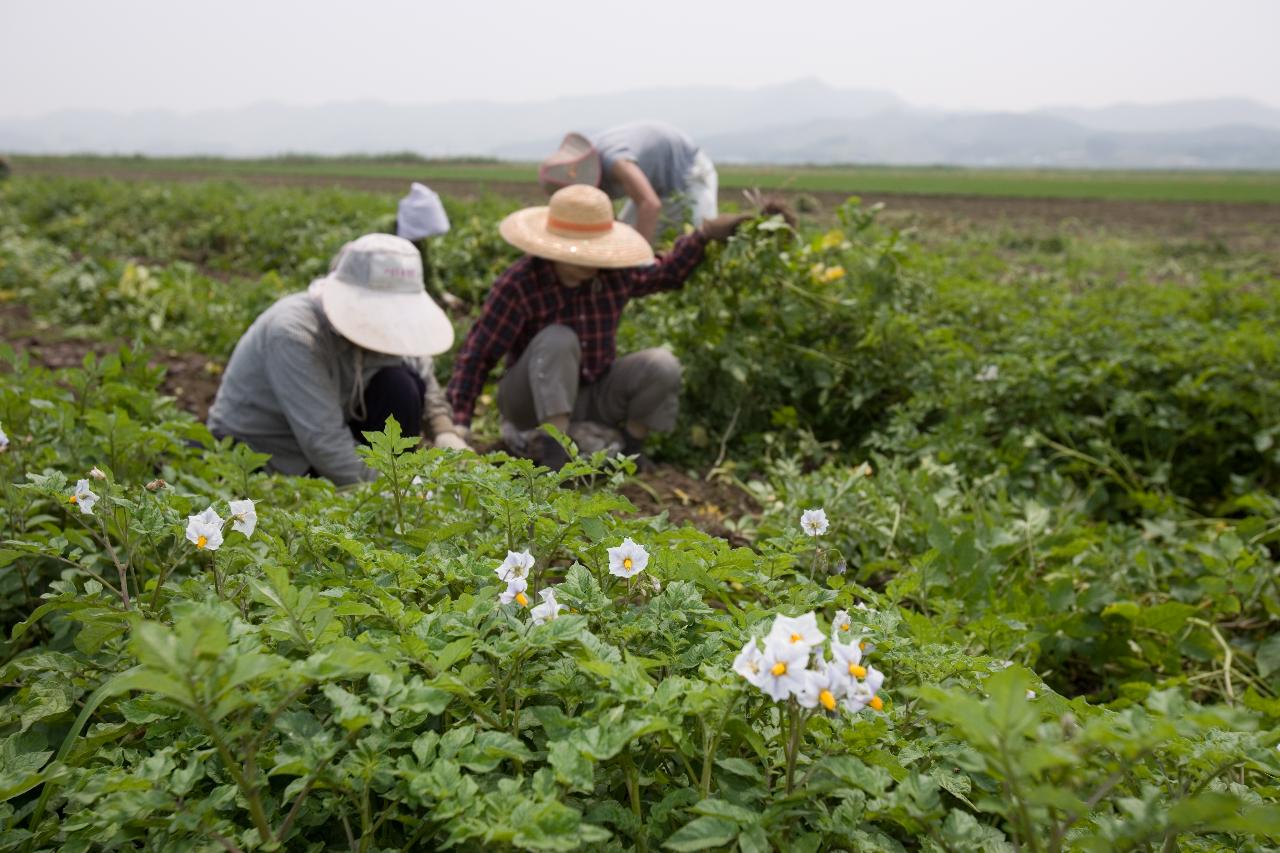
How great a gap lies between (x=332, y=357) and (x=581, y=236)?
1.11 metres

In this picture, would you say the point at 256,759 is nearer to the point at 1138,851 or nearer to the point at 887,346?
the point at 1138,851

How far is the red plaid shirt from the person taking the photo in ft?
12.0

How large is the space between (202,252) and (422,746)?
10377mm

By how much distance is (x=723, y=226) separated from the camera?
384 cm

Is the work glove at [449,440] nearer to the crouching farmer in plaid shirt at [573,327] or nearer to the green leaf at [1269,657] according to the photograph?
the crouching farmer in plaid shirt at [573,327]

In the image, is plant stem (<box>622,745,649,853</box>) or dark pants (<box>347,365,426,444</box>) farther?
dark pants (<box>347,365,426,444</box>)

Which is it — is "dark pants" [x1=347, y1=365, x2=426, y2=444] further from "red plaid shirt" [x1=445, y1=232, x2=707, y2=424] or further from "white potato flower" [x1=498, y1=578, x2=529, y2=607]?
"white potato flower" [x1=498, y1=578, x2=529, y2=607]

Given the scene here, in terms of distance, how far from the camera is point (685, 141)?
5.03 metres

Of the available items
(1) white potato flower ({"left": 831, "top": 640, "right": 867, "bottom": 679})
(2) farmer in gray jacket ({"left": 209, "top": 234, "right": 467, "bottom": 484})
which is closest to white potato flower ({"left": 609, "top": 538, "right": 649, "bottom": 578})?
(1) white potato flower ({"left": 831, "top": 640, "right": 867, "bottom": 679})

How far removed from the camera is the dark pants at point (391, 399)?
10.9 feet

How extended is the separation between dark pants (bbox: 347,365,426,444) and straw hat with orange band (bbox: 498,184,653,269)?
71cm

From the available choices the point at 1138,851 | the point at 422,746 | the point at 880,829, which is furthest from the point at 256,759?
the point at 1138,851

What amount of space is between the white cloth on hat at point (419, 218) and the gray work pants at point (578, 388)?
32.6 inches

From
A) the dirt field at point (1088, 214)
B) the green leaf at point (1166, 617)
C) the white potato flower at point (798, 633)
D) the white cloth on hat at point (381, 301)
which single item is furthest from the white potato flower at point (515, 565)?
the dirt field at point (1088, 214)
